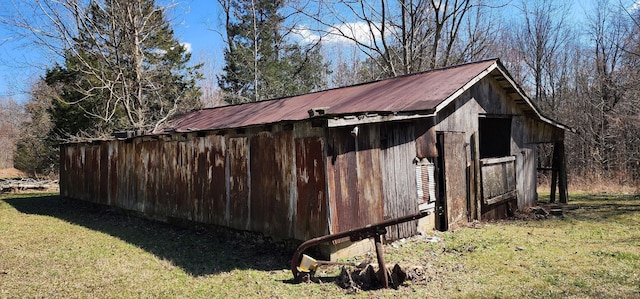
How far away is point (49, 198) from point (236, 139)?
14.5m

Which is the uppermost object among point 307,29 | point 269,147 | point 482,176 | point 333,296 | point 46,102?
point 307,29

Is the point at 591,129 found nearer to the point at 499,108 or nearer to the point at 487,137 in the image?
the point at 487,137

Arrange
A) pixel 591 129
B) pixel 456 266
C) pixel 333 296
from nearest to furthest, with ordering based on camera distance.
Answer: pixel 333 296 < pixel 456 266 < pixel 591 129

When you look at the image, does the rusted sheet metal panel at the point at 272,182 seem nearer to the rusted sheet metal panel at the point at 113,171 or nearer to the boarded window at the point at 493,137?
the rusted sheet metal panel at the point at 113,171

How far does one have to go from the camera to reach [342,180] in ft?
23.8

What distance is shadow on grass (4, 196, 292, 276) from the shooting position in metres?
7.48

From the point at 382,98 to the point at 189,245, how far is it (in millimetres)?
5465

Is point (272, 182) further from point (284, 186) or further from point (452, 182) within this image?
point (452, 182)

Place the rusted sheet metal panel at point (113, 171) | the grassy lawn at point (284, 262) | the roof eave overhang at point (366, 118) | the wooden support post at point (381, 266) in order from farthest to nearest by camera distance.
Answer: the rusted sheet metal panel at point (113, 171)
the roof eave overhang at point (366, 118)
the grassy lawn at point (284, 262)
the wooden support post at point (381, 266)

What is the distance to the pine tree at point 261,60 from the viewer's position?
87.6ft

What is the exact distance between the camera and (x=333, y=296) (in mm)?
5766

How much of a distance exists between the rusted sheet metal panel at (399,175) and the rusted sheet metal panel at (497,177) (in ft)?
9.12

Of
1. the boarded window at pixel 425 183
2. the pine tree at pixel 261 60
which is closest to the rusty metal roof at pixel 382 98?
the boarded window at pixel 425 183

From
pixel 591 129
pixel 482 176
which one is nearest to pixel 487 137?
pixel 482 176
